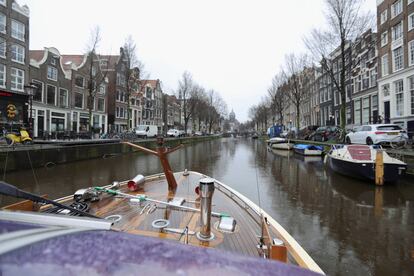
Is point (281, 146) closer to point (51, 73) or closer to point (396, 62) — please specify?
point (396, 62)

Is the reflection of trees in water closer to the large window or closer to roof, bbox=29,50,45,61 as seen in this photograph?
the large window

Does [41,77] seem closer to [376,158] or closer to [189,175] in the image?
[189,175]

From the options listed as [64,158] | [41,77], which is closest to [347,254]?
[64,158]

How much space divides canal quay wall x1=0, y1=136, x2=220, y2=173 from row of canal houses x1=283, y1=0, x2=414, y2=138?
18.1 meters

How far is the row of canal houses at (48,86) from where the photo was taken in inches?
843

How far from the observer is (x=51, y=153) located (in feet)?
45.3

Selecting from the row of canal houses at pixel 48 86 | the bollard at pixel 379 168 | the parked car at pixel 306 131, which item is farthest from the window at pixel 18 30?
the parked car at pixel 306 131

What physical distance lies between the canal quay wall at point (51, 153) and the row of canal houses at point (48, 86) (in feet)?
8.80

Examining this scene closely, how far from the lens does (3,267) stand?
77cm

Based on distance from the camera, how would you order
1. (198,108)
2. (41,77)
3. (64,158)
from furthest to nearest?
1. (198,108)
2. (41,77)
3. (64,158)

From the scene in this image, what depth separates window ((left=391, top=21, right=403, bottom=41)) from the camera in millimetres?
21739

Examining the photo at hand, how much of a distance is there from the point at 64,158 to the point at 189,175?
38.3 ft

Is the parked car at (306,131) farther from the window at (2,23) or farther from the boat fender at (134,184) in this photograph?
the window at (2,23)

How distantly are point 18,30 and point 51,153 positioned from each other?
16.6 metres
